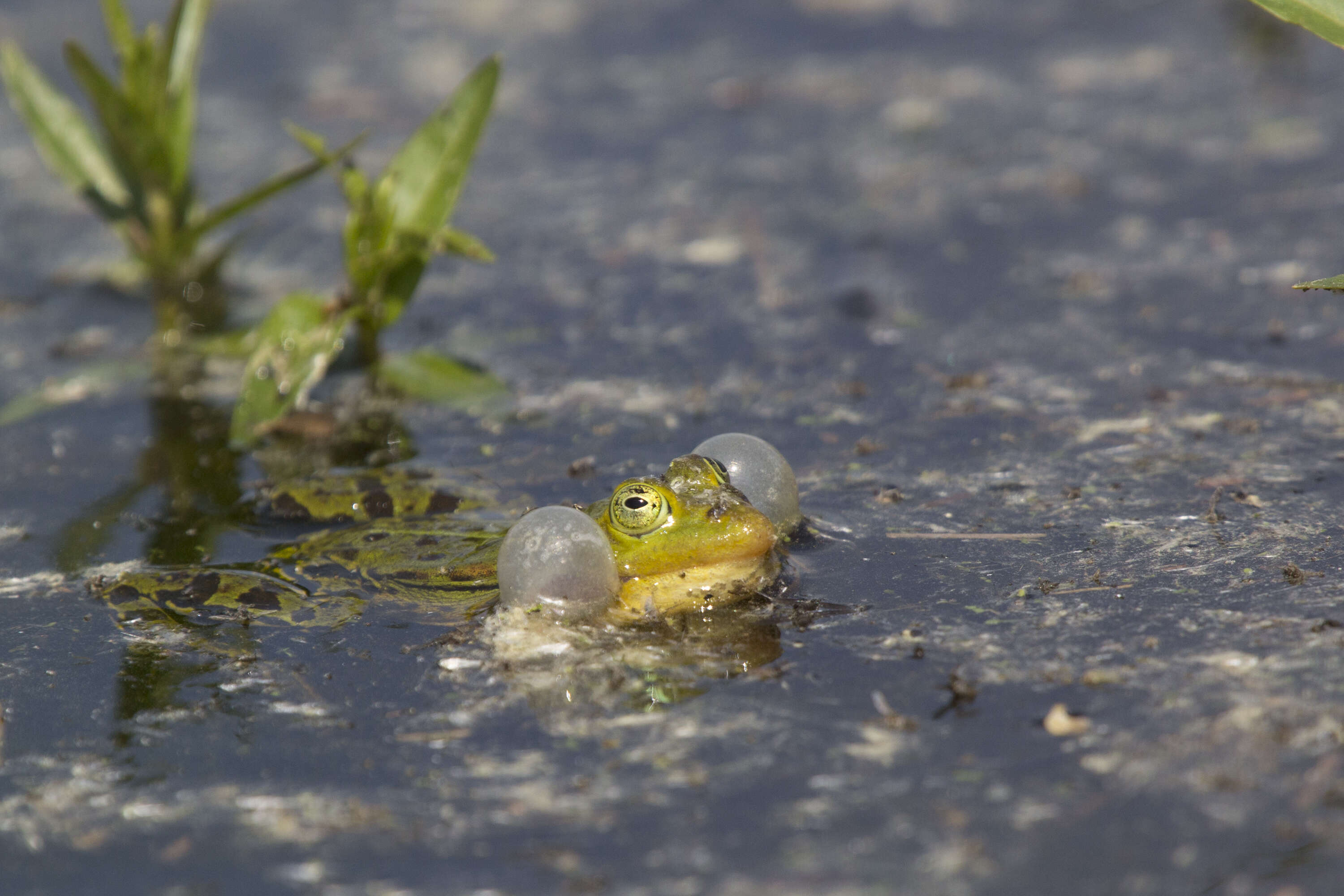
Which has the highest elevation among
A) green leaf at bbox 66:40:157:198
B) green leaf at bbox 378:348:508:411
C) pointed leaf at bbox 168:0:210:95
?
pointed leaf at bbox 168:0:210:95

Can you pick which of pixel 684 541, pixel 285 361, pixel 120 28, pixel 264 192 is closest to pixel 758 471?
pixel 684 541

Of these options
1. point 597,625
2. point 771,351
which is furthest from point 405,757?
point 771,351

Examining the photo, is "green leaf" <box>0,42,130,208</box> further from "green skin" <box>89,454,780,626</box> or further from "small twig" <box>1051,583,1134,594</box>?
"small twig" <box>1051,583,1134,594</box>

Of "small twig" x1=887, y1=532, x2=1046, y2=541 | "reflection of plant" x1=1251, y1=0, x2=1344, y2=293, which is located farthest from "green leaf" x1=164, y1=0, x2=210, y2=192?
"reflection of plant" x1=1251, y1=0, x2=1344, y2=293

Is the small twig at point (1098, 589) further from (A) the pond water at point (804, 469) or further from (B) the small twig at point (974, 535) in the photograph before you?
(B) the small twig at point (974, 535)

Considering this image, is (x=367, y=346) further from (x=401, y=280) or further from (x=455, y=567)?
(x=455, y=567)

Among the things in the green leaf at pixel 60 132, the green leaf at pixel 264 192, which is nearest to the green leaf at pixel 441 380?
the green leaf at pixel 264 192

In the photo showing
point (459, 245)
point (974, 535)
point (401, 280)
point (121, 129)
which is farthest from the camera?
point (121, 129)

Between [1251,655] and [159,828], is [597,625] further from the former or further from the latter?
[1251,655]
